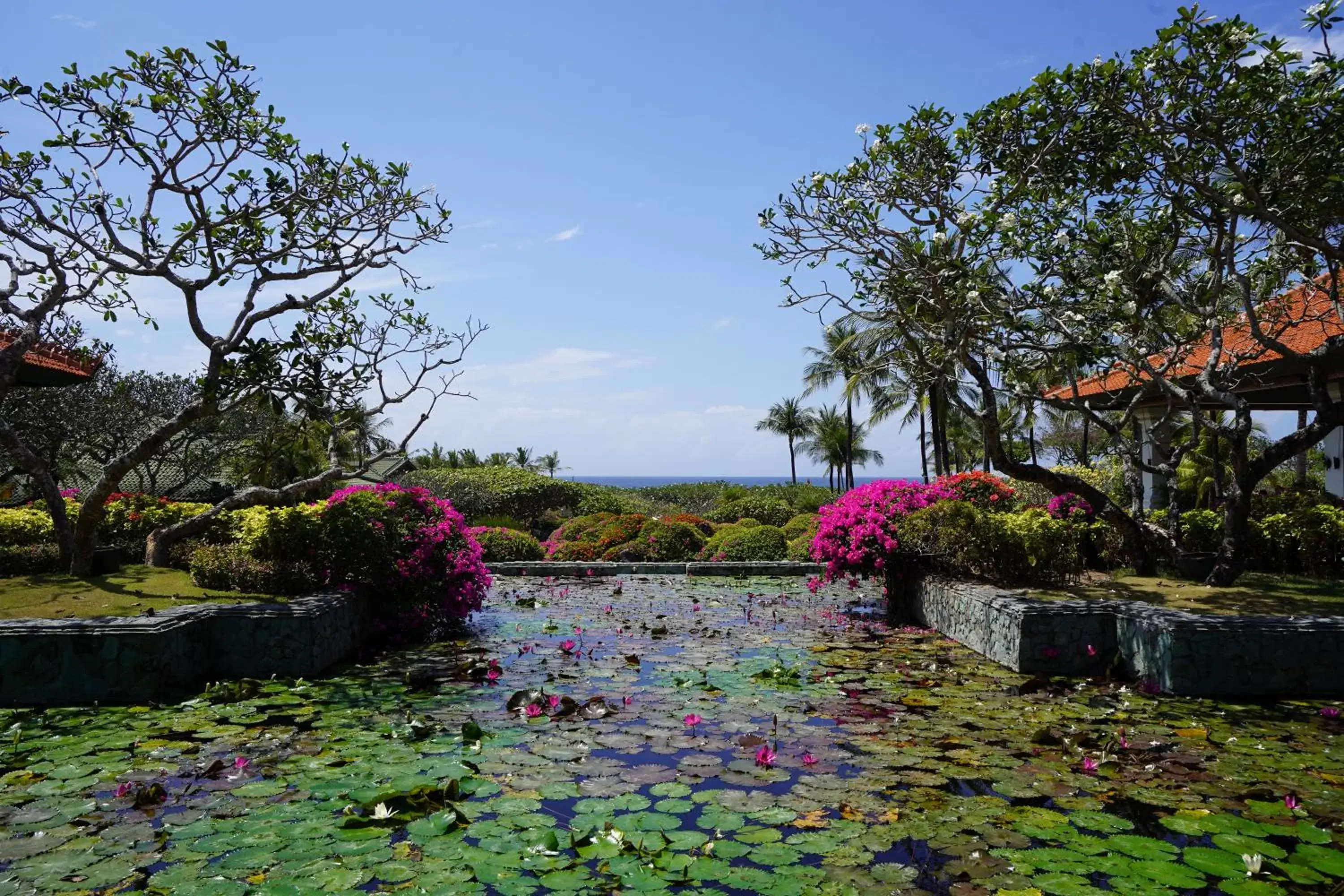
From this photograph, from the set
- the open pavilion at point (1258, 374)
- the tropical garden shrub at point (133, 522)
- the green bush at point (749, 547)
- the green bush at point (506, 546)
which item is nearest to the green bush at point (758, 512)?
the green bush at point (749, 547)

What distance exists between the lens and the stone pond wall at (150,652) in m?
7.06

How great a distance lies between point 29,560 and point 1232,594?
42.1 feet

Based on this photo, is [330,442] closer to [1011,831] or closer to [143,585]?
[143,585]

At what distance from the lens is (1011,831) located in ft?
14.7

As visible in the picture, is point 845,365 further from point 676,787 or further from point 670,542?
point 676,787

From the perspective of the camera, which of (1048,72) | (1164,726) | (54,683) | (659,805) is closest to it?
(659,805)

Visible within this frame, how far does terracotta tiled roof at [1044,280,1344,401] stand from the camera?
10141 mm

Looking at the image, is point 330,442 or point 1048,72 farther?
point 330,442

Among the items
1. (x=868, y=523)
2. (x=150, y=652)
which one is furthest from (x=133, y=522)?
(x=868, y=523)

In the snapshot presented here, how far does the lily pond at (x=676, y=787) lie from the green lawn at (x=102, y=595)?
129 centimetres

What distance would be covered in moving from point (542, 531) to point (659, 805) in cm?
2134

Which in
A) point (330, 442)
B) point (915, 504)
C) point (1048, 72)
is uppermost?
point (1048, 72)

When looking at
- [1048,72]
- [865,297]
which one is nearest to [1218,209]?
[1048,72]

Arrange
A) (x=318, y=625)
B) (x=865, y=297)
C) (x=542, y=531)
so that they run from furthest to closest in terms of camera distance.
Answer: (x=542, y=531) → (x=865, y=297) → (x=318, y=625)
